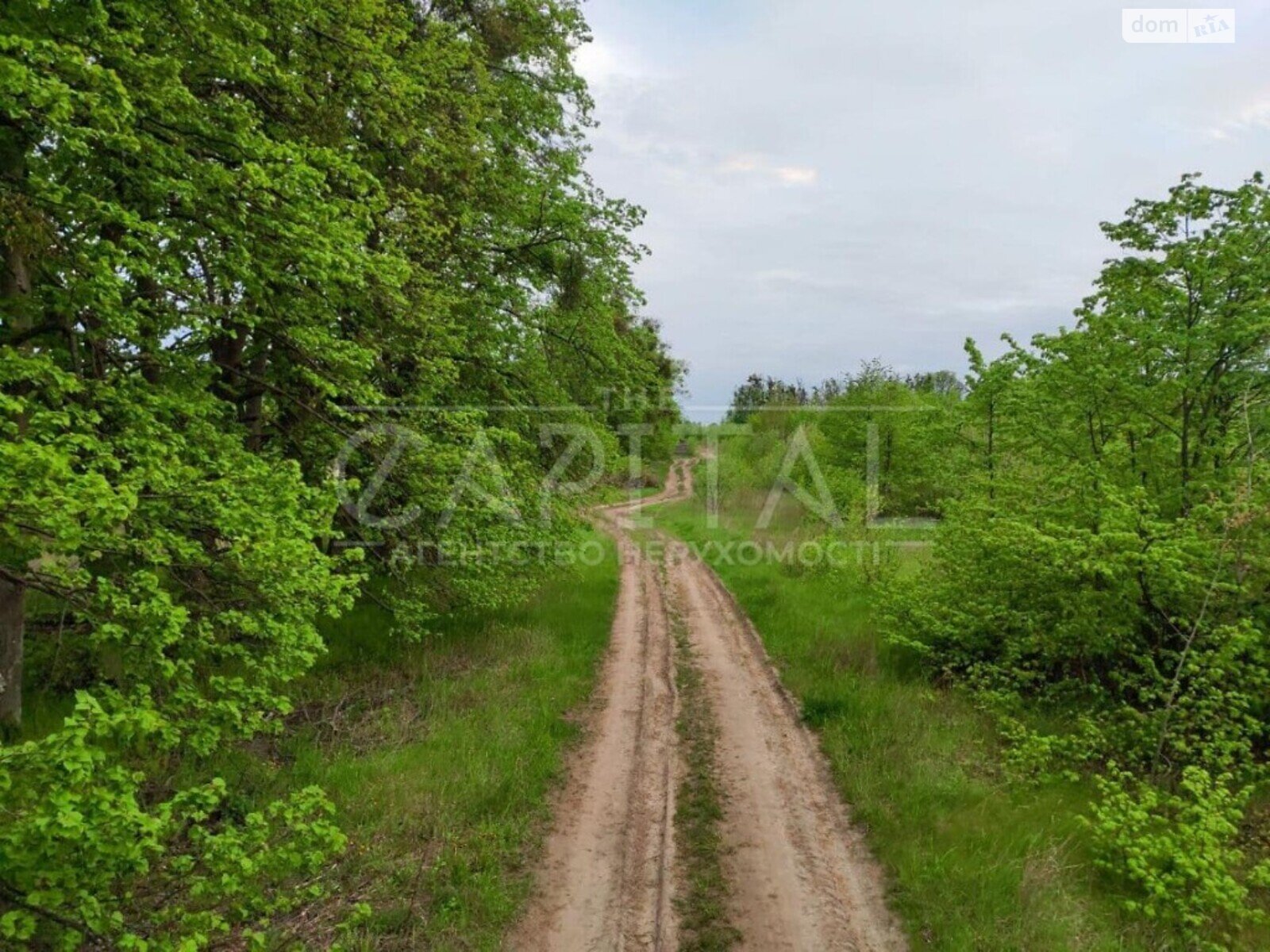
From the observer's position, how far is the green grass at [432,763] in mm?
5258

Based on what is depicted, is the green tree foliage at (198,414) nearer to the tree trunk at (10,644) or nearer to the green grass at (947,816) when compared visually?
the tree trunk at (10,644)

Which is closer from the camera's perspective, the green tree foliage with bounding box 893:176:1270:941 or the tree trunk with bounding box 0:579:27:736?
the tree trunk with bounding box 0:579:27:736

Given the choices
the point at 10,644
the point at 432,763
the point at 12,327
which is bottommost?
the point at 432,763

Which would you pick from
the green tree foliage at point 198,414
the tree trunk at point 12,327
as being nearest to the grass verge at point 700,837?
the green tree foliage at point 198,414

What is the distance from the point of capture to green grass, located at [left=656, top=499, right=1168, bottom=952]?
16.8 ft

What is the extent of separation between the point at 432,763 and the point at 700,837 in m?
3.22

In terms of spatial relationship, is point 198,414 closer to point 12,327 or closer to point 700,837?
point 12,327

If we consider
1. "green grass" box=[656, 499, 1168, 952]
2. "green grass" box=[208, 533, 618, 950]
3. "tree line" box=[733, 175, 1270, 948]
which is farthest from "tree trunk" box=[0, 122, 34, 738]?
"tree line" box=[733, 175, 1270, 948]

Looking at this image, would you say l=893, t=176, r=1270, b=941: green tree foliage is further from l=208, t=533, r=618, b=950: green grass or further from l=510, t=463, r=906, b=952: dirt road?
l=208, t=533, r=618, b=950: green grass

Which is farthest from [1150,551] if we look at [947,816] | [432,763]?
[432,763]

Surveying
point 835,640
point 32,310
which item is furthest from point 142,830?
point 835,640

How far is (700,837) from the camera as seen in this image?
6.42 m

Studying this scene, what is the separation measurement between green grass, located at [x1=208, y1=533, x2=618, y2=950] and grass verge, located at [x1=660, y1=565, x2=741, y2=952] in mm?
1504

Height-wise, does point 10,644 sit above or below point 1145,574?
below
